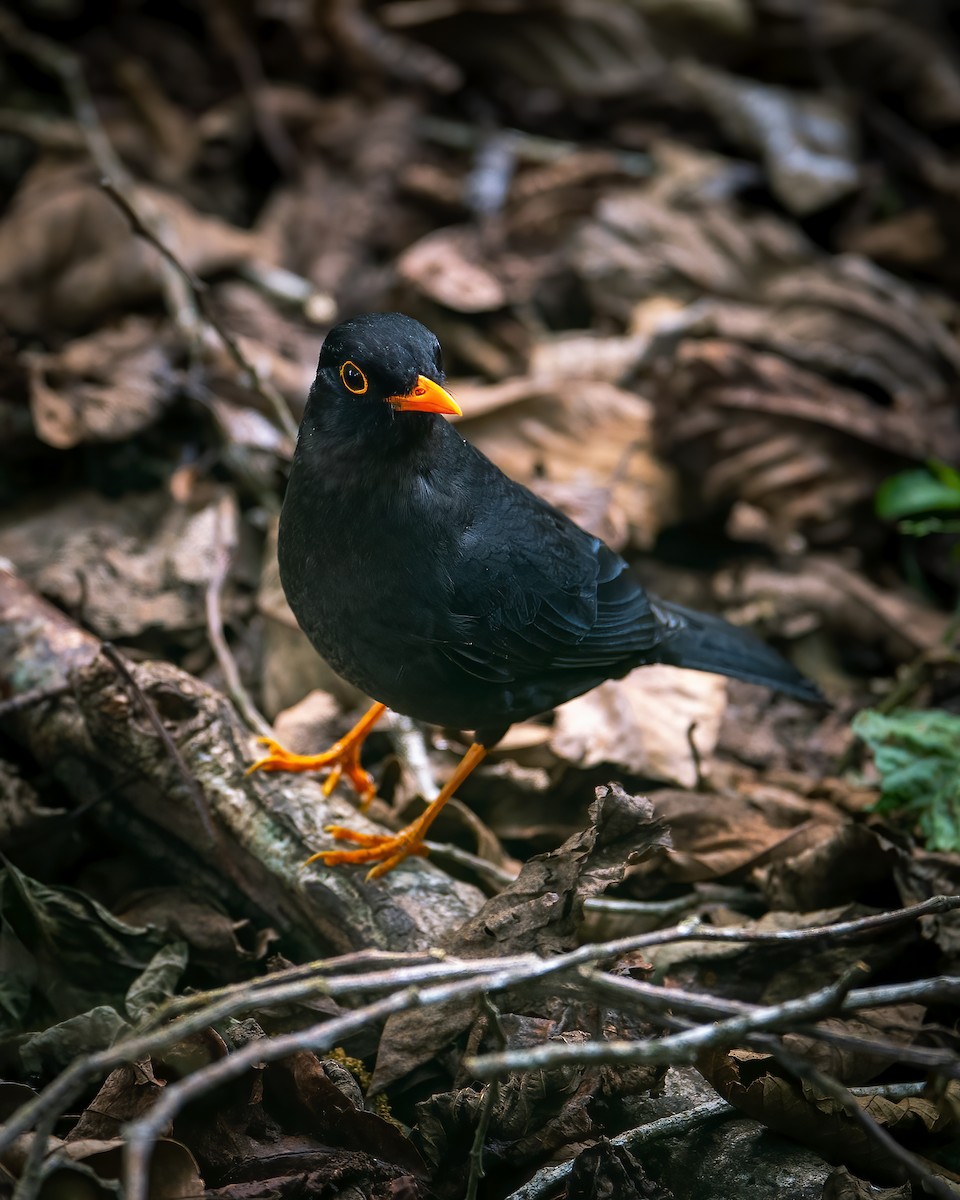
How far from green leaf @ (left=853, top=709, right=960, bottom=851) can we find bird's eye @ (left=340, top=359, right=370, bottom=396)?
89.1 inches

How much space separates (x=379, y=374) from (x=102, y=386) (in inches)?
103

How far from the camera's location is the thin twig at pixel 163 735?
3.45m

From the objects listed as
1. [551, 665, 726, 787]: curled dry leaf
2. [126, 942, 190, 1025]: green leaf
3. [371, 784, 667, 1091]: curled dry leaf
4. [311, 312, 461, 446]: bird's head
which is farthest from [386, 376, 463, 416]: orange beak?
[126, 942, 190, 1025]: green leaf

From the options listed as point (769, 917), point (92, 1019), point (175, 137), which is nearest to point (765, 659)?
point (769, 917)

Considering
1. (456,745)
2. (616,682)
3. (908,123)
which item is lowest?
(456,745)

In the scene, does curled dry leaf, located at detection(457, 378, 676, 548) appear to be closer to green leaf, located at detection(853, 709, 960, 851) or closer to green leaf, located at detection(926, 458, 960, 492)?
green leaf, located at detection(926, 458, 960, 492)

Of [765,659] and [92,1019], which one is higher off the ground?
[765,659]

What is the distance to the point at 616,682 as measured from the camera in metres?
4.93

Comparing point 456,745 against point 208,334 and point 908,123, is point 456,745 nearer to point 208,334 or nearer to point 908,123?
point 208,334

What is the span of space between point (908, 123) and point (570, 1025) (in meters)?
7.38

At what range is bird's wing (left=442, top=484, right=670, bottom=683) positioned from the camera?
381 centimetres

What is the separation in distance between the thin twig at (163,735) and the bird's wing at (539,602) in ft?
2.98

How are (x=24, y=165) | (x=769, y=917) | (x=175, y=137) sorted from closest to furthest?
1. (x=769, y=917)
2. (x=24, y=165)
3. (x=175, y=137)

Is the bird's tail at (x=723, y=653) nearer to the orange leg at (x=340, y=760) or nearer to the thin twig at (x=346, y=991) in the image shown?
the orange leg at (x=340, y=760)
